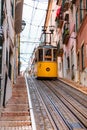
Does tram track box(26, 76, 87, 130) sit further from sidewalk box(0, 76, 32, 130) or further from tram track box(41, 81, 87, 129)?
sidewalk box(0, 76, 32, 130)

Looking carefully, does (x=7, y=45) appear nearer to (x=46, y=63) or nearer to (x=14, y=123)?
(x=14, y=123)

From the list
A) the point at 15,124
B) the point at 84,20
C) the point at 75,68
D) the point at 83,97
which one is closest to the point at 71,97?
the point at 83,97

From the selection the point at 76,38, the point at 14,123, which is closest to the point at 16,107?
the point at 14,123

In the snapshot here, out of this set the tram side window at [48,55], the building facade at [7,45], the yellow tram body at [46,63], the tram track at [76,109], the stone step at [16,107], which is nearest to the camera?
the tram track at [76,109]

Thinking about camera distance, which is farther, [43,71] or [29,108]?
[43,71]

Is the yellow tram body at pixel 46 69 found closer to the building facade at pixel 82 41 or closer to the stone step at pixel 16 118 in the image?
the building facade at pixel 82 41

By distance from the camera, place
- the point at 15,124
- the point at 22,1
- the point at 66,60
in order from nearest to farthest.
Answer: the point at 15,124
the point at 22,1
the point at 66,60

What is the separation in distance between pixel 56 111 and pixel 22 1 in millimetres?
13828

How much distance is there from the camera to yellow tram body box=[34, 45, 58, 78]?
32.1 meters

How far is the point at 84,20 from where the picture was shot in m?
25.6

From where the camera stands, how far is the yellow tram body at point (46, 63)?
105ft

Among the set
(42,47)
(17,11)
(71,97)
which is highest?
(17,11)

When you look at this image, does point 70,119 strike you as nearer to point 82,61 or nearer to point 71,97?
point 71,97

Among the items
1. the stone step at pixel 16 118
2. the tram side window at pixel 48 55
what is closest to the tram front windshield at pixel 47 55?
the tram side window at pixel 48 55
